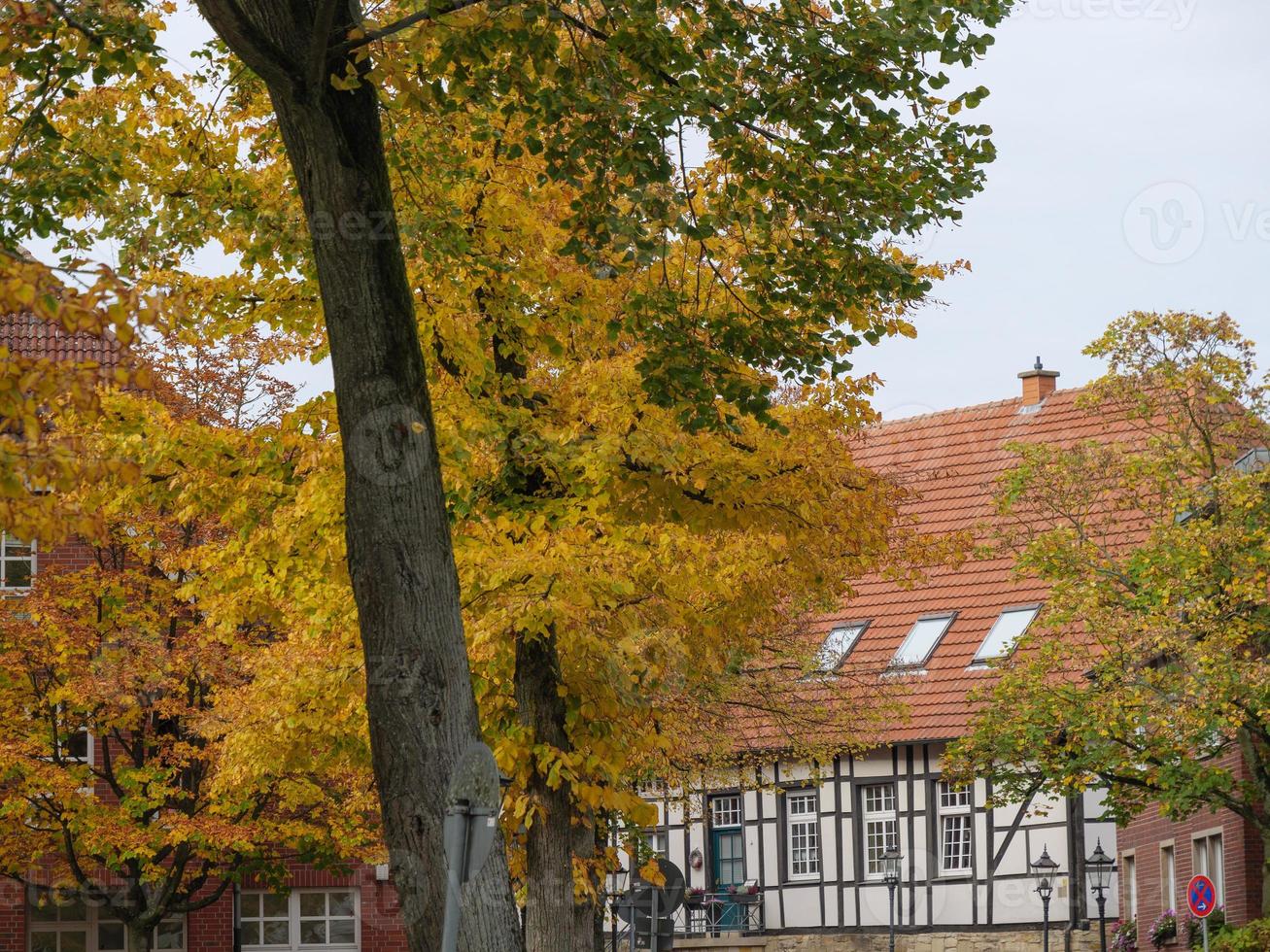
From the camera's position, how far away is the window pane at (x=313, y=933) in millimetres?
31891

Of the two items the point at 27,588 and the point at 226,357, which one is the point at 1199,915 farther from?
the point at 27,588

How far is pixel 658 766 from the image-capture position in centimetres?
2417

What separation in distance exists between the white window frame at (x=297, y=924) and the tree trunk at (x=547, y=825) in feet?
58.6

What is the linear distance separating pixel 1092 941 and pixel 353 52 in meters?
26.1

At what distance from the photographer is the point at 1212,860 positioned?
1078 inches

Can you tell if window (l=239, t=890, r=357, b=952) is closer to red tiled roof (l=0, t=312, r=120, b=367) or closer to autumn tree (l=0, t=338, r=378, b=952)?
autumn tree (l=0, t=338, r=378, b=952)

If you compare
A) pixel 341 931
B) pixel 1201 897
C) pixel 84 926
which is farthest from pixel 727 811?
pixel 1201 897

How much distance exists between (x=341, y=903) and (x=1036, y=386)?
751 inches

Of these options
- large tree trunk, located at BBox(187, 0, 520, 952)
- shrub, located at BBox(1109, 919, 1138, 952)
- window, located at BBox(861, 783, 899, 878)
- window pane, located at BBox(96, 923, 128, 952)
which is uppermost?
large tree trunk, located at BBox(187, 0, 520, 952)

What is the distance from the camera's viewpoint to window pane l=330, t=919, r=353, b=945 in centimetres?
3194

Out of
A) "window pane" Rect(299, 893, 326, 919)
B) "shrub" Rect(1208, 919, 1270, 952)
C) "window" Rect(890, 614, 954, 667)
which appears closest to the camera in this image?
"shrub" Rect(1208, 919, 1270, 952)

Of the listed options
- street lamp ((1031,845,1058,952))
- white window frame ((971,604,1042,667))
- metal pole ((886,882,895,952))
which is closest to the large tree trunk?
street lamp ((1031,845,1058,952))

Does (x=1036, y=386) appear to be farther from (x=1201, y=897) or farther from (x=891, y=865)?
(x=1201, y=897)

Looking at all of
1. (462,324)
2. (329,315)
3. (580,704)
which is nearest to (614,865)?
(580,704)
